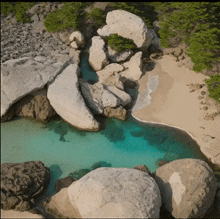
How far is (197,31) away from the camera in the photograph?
69.7ft

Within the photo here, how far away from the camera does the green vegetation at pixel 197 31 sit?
60.7 ft

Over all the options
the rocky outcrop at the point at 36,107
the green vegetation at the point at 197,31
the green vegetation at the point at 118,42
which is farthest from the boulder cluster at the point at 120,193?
the green vegetation at the point at 118,42

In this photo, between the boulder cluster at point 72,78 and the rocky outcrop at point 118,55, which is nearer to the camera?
the boulder cluster at point 72,78

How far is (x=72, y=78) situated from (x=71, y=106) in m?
2.33

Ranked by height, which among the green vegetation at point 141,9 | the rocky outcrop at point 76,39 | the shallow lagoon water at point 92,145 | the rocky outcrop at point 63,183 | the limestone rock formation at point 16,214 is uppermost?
the green vegetation at point 141,9

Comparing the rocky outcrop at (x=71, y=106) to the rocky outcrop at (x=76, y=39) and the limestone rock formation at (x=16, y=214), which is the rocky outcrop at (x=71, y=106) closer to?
the limestone rock formation at (x=16, y=214)

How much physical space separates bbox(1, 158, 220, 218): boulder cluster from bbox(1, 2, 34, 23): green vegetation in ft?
50.1

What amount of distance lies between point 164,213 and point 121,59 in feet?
46.4

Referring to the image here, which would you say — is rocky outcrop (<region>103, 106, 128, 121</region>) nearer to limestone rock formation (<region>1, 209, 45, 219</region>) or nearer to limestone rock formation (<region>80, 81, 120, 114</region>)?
limestone rock formation (<region>80, 81, 120, 114</region>)

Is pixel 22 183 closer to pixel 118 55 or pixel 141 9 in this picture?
pixel 118 55

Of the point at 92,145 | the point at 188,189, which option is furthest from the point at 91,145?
the point at 188,189

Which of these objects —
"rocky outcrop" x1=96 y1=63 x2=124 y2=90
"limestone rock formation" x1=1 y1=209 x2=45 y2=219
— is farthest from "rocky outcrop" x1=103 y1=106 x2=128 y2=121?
"limestone rock formation" x1=1 y1=209 x2=45 y2=219

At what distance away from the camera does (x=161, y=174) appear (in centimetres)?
1272

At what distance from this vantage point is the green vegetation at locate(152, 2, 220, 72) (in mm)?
18500
